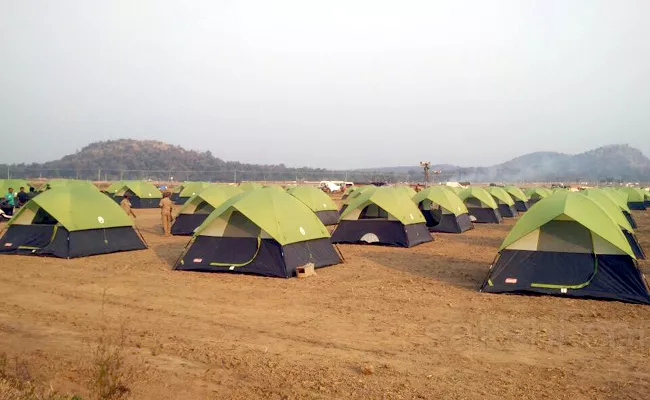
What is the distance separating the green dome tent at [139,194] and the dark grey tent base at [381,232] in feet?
73.7

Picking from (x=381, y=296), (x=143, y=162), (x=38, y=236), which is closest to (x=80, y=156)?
(x=143, y=162)

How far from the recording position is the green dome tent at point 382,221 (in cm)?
1611

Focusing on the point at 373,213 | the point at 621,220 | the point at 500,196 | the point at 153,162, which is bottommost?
the point at 373,213

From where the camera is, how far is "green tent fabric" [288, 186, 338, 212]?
22.5 metres

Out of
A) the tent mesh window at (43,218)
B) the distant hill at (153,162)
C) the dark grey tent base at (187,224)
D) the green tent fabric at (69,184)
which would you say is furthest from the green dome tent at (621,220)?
the distant hill at (153,162)

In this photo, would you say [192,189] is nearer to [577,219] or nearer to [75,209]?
[75,209]

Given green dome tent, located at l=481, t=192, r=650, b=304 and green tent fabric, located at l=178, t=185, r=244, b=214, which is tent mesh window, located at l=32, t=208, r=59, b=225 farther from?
green dome tent, located at l=481, t=192, r=650, b=304

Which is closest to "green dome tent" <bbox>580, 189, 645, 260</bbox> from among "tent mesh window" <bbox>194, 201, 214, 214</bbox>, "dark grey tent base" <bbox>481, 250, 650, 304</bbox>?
"dark grey tent base" <bbox>481, 250, 650, 304</bbox>

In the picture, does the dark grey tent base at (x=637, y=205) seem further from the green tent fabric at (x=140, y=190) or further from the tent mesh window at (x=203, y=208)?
the green tent fabric at (x=140, y=190)

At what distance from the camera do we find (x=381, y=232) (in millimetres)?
16391

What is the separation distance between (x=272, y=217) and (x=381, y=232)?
5748 millimetres

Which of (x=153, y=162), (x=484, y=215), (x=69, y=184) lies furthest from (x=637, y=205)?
(x=153, y=162)

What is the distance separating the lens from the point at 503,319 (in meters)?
7.91

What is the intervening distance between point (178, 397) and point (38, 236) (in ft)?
34.3
